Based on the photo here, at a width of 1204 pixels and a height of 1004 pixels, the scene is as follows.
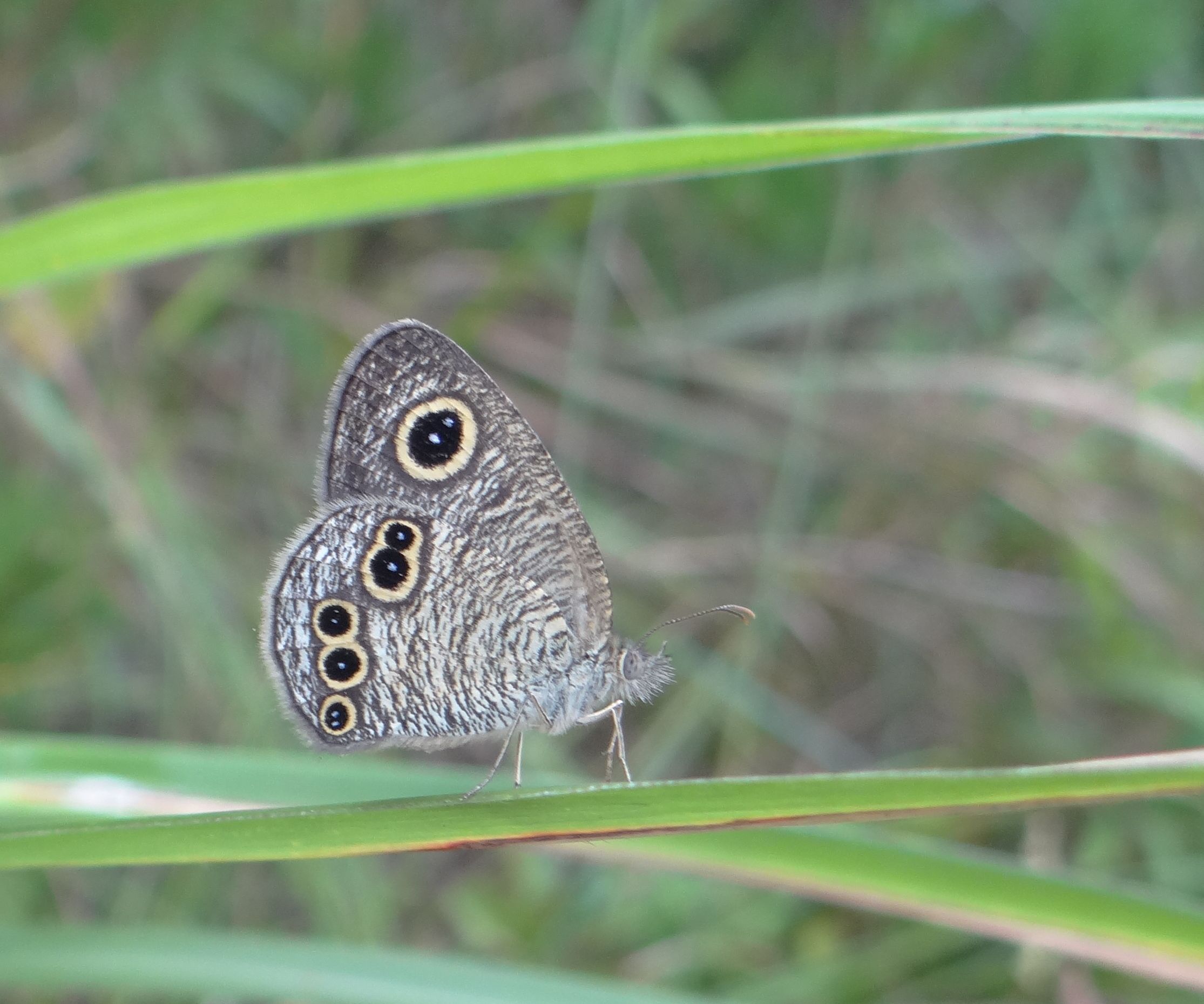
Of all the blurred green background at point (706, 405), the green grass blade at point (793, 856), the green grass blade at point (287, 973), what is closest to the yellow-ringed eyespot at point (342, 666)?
the green grass blade at point (793, 856)

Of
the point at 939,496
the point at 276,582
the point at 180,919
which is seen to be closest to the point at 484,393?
the point at 276,582

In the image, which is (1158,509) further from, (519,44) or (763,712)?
(519,44)

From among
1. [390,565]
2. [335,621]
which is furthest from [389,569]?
[335,621]

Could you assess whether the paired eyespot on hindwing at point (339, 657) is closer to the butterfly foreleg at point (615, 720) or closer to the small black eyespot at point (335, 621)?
the small black eyespot at point (335, 621)

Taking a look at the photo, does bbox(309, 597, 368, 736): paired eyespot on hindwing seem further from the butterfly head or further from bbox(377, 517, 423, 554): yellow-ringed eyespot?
the butterfly head

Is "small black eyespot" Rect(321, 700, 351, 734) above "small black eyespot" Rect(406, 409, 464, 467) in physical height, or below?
below

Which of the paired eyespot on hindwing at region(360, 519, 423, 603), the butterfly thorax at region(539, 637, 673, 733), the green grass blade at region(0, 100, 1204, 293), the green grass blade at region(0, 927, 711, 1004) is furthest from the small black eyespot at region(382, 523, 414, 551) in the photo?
the green grass blade at region(0, 927, 711, 1004)

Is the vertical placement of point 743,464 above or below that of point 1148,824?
above
